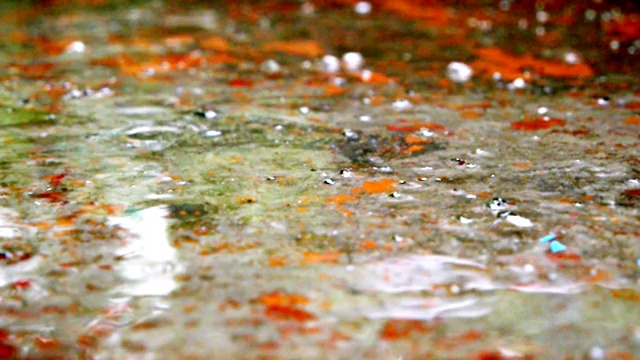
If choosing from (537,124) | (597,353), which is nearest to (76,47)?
(537,124)

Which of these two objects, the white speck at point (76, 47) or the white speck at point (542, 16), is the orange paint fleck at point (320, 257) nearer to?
the white speck at point (76, 47)

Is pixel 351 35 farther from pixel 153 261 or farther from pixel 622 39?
pixel 153 261


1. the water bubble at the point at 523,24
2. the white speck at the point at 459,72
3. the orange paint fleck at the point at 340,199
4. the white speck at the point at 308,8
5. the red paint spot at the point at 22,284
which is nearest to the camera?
the red paint spot at the point at 22,284

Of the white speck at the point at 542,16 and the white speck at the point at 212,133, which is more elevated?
the white speck at the point at 212,133

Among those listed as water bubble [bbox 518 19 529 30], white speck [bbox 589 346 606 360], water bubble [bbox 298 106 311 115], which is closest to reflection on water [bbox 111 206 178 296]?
white speck [bbox 589 346 606 360]

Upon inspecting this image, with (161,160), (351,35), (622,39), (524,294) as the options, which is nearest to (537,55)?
(622,39)

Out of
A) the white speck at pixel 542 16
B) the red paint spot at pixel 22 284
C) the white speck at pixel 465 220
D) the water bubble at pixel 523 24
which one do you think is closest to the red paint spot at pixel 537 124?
the white speck at pixel 465 220

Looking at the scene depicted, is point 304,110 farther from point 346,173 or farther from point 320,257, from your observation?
point 320,257

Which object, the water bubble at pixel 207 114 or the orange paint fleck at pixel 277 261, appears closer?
the orange paint fleck at pixel 277 261
